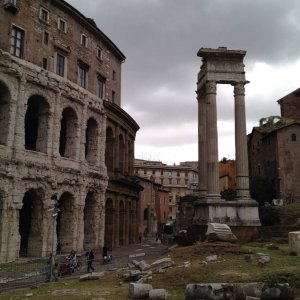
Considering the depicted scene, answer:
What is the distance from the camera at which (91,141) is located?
32594 millimetres

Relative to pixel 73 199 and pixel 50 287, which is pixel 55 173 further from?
pixel 50 287

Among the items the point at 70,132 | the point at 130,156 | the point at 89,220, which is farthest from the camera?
the point at 130,156

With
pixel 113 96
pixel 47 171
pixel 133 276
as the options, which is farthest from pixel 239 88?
pixel 133 276

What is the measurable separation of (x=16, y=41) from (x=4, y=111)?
14.7ft

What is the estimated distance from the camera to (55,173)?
26938 mm

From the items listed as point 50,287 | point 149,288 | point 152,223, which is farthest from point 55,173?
point 152,223

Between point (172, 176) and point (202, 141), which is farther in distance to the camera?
point (172, 176)

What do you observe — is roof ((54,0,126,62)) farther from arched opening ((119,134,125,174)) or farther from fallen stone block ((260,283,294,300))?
fallen stone block ((260,283,294,300))

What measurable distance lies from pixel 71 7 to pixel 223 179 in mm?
33608

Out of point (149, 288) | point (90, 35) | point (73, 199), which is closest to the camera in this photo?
point (149, 288)

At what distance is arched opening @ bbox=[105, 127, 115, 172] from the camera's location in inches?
1390

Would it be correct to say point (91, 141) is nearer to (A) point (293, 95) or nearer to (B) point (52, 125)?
(B) point (52, 125)

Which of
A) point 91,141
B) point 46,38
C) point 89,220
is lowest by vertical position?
point 89,220

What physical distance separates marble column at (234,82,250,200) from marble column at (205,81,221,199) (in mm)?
1444
